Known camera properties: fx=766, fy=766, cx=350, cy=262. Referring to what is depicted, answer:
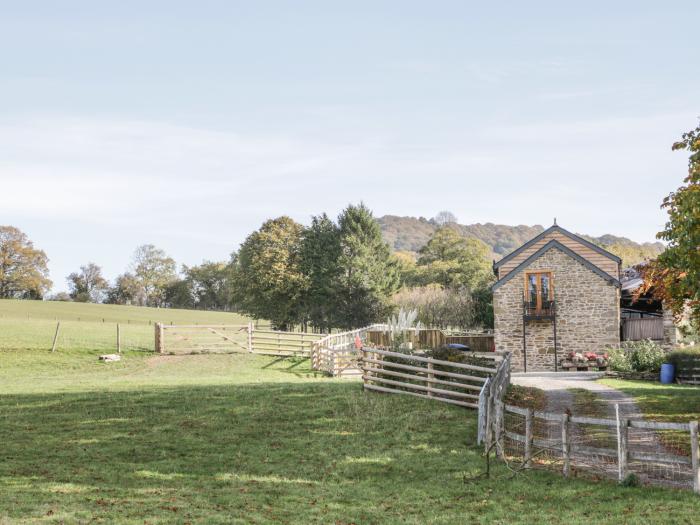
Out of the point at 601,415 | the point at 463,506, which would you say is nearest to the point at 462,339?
the point at 601,415

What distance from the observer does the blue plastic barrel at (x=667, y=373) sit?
30.0 metres

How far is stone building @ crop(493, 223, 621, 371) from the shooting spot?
38.3 metres

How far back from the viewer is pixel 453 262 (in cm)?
8725

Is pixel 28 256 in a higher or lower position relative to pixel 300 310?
higher

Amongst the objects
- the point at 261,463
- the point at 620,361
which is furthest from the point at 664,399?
the point at 261,463

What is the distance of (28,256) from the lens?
340 ft

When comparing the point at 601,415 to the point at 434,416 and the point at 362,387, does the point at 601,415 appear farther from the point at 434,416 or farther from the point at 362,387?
Result: the point at 362,387

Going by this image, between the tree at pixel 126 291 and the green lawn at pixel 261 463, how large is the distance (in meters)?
102

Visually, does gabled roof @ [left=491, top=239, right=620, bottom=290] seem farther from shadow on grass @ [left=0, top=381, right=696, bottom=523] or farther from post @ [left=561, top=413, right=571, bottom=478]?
post @ [left=561, top=413, right=571, bottom=478]

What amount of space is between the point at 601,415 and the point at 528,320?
63.9 feet

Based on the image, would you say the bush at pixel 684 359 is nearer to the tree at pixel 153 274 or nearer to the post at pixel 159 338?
the post at pixel 159 338

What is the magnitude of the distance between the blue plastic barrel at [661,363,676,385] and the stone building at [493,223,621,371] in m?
7.79

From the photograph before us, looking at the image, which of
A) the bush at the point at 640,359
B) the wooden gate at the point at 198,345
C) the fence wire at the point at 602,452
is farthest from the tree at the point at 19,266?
the fence wire at the point at 602,452

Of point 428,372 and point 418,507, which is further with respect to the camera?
point 428,372
